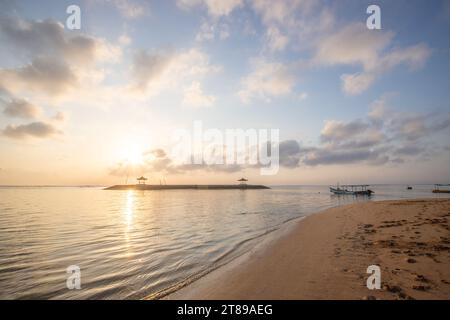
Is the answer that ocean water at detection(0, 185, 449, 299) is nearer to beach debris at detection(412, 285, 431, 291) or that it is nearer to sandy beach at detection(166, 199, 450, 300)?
sandy beach at detection(166, 199, 450, 300)

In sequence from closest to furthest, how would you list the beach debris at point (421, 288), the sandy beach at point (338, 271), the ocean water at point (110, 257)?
the beach debris at point (421, 288)
the sandy beach at point (338, 271)
the ocean water at point (110, 257)

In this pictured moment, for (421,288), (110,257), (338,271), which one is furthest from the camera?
(110,257)

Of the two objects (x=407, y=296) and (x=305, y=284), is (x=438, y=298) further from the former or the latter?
(x=305, y=284)

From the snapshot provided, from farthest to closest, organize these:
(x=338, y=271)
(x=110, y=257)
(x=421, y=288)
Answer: (x=110, y=257), (x=338, y=271), (x=421, y=288)

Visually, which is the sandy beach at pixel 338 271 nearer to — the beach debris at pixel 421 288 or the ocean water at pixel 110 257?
the beach debris at pixel 421 288

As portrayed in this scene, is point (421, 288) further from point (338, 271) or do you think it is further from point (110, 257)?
point (110, 257)

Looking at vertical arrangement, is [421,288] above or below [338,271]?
above

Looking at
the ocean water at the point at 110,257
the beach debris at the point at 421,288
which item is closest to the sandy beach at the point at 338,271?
the beach debris at the point at 421,288

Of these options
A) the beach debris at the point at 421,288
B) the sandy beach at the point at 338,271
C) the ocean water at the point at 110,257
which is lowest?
the ocean water at the point at 110,257

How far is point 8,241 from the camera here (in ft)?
46.6

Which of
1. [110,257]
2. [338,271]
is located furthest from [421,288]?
[110,257]

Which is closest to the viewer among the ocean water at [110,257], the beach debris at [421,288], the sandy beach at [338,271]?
the beach debris at [421,288]

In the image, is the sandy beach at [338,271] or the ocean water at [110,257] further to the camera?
the ocean water at [110,257]
